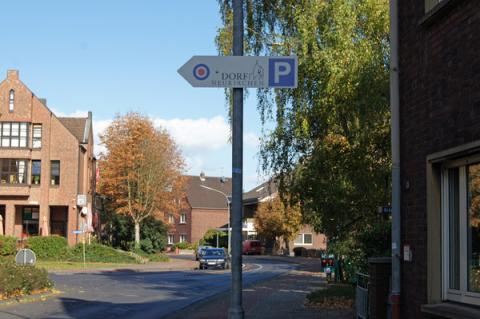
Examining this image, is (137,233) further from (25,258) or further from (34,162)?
(25,258)

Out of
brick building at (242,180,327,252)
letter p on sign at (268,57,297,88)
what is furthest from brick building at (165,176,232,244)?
letter p on sign at (268,57,297,88)

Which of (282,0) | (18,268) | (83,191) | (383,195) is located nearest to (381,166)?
(383,195)

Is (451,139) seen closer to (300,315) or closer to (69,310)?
(300,315)

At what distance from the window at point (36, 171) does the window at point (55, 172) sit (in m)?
0.91

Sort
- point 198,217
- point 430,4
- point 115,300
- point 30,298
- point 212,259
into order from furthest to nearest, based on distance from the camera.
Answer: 1. point 198,217
2. point 212,259
3. point 115,300
4. point 30,298
5. point 430,4

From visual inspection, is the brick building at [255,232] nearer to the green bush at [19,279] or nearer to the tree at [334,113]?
the green bush at [19,279]

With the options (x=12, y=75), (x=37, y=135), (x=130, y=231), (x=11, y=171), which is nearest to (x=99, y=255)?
(x=130, y=231)

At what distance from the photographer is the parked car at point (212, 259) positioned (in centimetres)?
4606

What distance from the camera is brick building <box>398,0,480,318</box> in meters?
7.02

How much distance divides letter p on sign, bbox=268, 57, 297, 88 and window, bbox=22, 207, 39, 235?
5049 centimetres

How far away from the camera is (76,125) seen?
198 feet

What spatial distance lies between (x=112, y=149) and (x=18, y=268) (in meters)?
34.7

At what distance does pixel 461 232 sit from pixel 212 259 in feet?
129

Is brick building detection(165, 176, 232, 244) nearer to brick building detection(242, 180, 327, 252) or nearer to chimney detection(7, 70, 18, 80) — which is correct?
brick building detection(242, 180, 327, 252)
